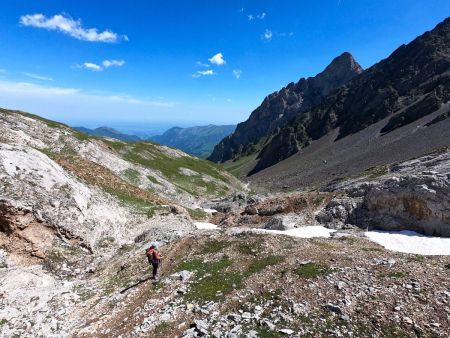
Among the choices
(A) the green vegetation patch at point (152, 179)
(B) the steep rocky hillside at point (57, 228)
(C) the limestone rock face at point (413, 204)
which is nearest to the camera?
(B) the steep rocky hillside at point (57, 228)

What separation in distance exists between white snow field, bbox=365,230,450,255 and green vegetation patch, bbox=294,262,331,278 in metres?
12.1

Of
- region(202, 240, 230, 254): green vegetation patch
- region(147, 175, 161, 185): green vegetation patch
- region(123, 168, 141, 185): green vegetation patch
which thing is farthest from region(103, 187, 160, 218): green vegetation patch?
region(147, 175, 161, 185): green vegetation patch

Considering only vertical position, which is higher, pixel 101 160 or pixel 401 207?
pixel 101 160

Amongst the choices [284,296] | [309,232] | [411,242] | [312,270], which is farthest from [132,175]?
[284,296]

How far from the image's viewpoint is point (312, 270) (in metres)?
20.8

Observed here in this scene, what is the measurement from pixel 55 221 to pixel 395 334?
28.9m

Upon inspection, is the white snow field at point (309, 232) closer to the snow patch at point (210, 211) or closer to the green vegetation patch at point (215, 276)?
the green vegetation patch at point (215, 276)

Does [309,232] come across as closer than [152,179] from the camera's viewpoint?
Yes

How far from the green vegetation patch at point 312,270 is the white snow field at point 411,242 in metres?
12.1

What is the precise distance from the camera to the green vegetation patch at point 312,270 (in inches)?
797

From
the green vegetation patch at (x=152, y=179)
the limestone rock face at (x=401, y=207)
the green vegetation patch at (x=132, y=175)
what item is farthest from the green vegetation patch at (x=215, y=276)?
the green vegetation patch at (x=152, y=179)

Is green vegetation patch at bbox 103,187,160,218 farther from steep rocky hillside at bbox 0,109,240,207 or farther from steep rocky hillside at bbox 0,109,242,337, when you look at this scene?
steep rocky hillside at bbox 0,109,240,207

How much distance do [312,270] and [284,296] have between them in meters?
3.15

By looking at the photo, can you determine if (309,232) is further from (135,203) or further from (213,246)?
(135,203)
